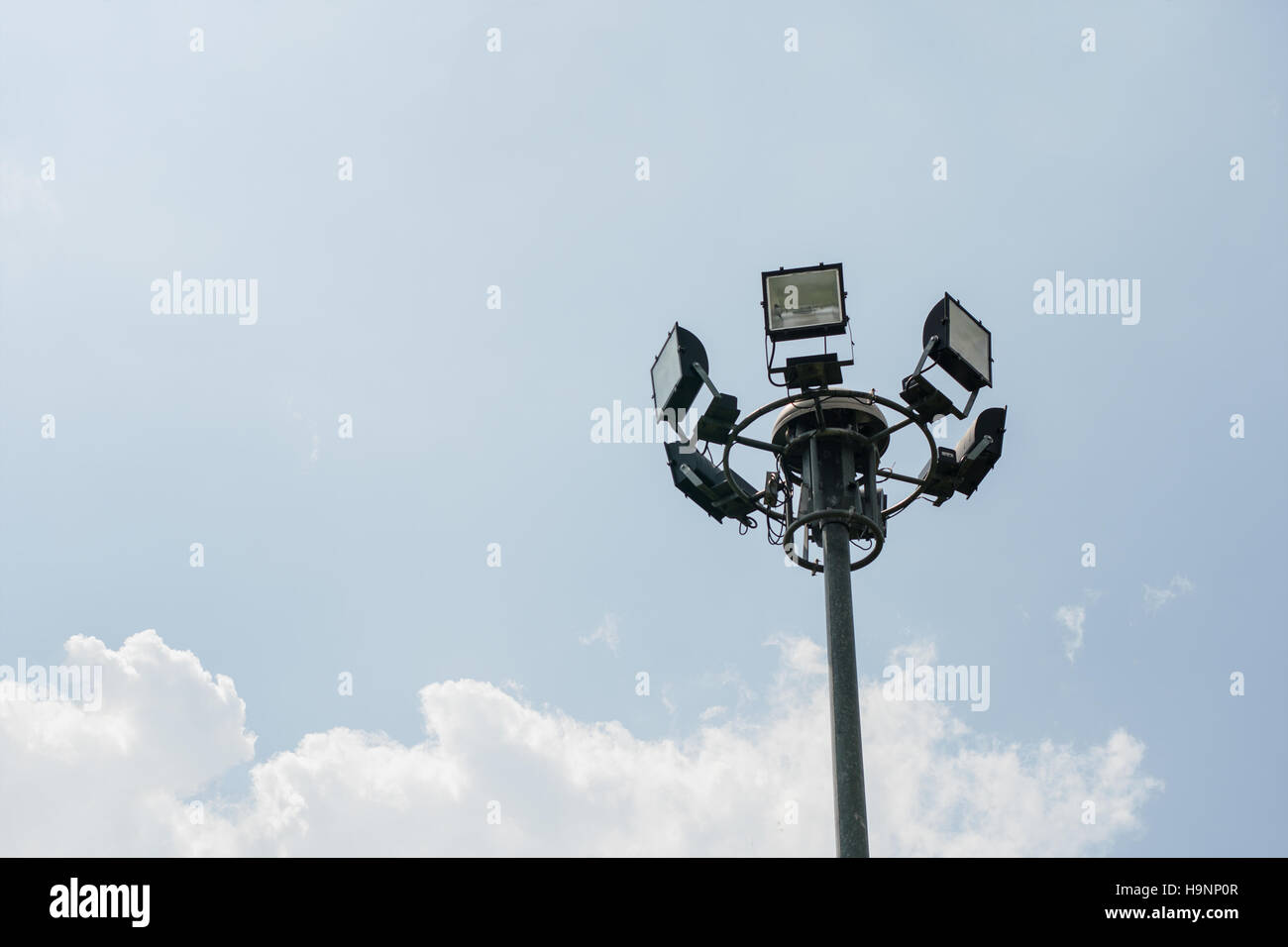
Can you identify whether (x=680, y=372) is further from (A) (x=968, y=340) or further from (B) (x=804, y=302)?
(A) (x=968, y=340)

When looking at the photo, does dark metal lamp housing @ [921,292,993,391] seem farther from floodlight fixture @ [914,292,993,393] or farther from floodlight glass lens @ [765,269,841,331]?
floodlight glass lens @ [765,269,841,331]

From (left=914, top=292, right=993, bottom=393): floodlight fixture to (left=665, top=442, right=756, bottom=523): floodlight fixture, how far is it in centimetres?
296

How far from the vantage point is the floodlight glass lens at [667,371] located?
18000mm

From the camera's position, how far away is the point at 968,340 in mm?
17969

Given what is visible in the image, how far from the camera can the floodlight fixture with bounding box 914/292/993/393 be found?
57.6 ft

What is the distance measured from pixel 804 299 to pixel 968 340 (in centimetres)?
237

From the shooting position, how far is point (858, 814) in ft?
46.1

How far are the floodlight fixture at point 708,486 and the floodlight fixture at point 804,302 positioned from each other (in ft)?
7.45

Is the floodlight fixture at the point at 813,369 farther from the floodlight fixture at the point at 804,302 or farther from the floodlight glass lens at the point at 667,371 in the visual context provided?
the floodlight glass lens at the point at 667,371

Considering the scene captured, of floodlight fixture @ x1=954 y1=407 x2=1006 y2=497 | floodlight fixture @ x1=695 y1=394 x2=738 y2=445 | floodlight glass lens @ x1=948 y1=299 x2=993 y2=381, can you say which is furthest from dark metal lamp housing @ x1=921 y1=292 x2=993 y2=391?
floodlight fixture @ x1=695 y1=394 x2=738 y2=445

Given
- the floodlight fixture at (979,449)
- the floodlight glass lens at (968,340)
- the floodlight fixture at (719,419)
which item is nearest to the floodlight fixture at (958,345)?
the floodlight glass lens at (968,340)

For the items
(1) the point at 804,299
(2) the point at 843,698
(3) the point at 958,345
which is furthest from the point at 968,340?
(2) the point at 843,698
